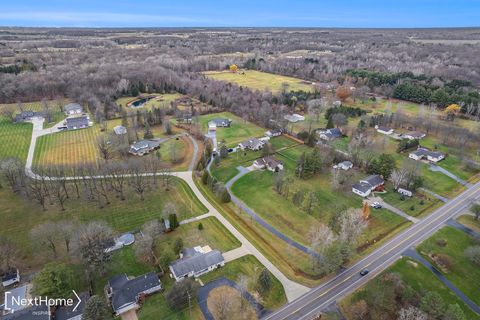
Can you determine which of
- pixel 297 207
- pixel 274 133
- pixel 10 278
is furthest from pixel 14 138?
pixel 297 207

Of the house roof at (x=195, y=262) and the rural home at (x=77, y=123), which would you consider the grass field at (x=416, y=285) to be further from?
the rural home at (x=77, y=123)

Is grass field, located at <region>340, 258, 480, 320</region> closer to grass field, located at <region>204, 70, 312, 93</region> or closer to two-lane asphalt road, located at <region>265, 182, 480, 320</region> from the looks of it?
two-lane asphalt road, located at <region>265, 182, 480, 320</region>

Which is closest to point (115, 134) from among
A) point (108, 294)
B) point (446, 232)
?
point (108, 294)

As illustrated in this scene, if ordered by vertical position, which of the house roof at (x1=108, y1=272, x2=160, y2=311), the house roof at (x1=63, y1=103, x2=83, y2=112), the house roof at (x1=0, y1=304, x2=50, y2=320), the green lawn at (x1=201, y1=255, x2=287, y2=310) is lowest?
the green lawn at (x1=201, y1=255, x2=287, y2=310)

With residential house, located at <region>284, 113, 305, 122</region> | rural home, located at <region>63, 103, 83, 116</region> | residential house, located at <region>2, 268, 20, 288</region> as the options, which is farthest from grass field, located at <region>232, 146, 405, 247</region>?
rural home, located at <region>63, 103, 83, 116</region>

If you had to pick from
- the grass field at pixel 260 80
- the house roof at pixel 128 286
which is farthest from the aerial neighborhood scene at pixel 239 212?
the grass field at pixel 260 80
